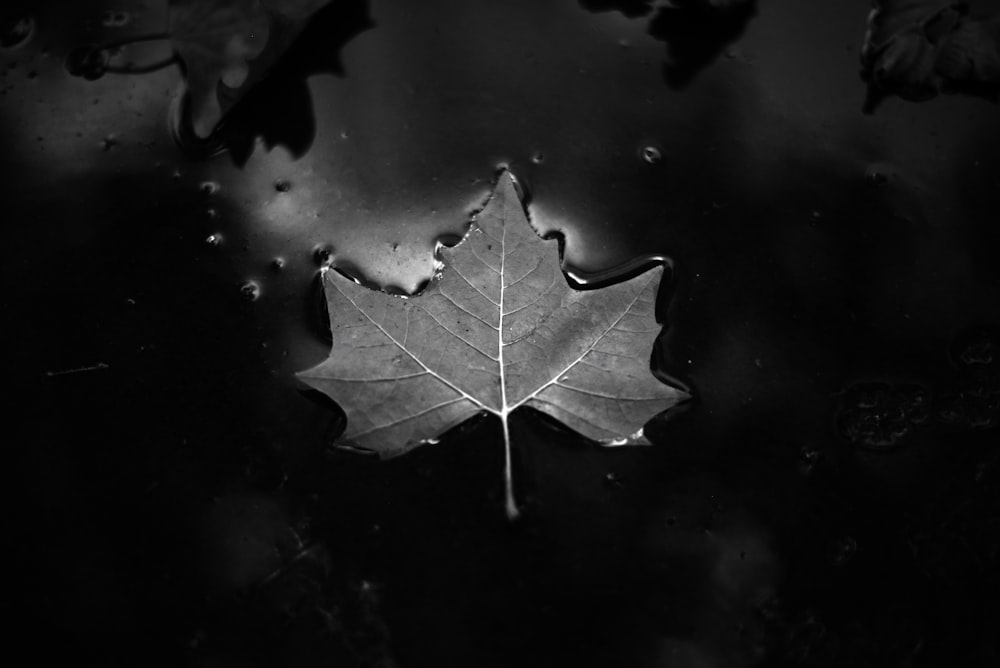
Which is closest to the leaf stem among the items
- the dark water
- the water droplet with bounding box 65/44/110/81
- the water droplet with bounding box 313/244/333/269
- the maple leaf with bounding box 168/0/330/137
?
the dark water

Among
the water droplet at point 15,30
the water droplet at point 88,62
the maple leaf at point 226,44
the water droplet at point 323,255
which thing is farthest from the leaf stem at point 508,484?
the water droplet at point 15,30

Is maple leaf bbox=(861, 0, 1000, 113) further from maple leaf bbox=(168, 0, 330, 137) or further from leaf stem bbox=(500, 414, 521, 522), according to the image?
maple leaf bbox=(168, 0, 330, 137)

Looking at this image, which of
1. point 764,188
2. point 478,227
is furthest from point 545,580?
point 764,188

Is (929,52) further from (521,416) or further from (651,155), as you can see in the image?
A: (521,416)

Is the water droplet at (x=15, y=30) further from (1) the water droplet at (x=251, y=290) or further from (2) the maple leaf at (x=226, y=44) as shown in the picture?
(1) the water droplet at (x=251, y=290)

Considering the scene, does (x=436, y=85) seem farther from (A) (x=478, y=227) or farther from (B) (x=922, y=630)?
(B) (x=922, y=630)

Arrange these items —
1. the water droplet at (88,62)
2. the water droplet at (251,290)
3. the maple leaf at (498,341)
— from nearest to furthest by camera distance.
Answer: the maple leaf at (498,341), the water droplet at (251,290), the water droplet at (88,62)

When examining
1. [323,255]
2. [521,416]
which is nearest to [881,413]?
[521,416]

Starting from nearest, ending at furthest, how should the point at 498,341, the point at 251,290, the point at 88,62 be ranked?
the point at 498,341 → the point at 251,290 → the point at 88,62
